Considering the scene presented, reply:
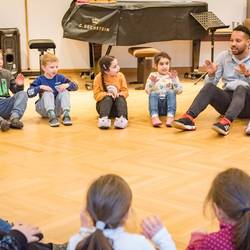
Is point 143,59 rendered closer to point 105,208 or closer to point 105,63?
point 105,63

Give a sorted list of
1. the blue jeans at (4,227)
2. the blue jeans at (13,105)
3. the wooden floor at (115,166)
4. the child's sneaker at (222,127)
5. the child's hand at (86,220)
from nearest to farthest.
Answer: the child's hand at (86,220) → the blue jeans at (4,227) → the wooden floor at (115,166) → the child's sneaker at (222,127) → the blue jeans at (13,105)

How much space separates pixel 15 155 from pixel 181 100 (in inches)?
93.0

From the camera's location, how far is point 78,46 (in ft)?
24.3

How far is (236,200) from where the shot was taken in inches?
57.0

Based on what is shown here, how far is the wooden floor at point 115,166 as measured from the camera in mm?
2514

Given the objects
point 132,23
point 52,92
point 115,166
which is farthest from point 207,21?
point 115,166

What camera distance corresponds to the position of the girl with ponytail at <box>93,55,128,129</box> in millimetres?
4457

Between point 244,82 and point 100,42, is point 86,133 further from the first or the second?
point 100,42

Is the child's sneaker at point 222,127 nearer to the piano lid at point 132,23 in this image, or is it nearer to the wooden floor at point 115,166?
the wooden floor at point 115,166

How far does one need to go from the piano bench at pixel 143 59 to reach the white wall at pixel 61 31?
0.96 m

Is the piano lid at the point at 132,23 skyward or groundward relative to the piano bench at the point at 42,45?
skyward

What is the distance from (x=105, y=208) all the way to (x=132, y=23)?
4.82 m

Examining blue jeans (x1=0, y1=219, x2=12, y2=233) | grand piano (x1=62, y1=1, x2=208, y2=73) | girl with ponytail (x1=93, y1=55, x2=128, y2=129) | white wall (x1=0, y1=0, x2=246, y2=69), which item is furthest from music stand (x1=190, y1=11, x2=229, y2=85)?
blue jeans (x1=0, y1=219, x2=12, y2=233)

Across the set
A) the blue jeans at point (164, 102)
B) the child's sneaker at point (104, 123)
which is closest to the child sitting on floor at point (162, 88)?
the blue jeans at point (164, 102)
